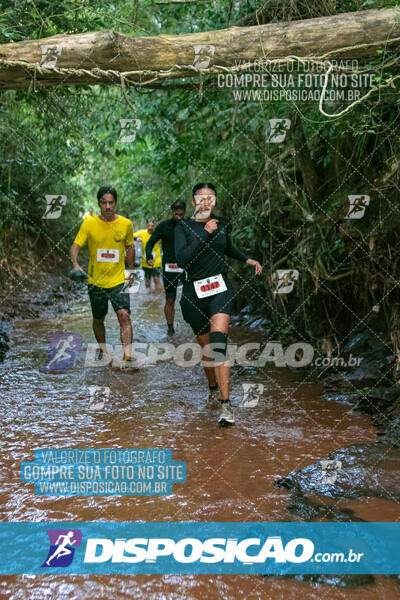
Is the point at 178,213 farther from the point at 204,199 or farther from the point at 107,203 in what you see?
the point at 204,199

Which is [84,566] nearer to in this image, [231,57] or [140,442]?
[140,442]

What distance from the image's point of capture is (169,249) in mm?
8109

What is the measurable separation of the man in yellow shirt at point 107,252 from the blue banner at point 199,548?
364cm

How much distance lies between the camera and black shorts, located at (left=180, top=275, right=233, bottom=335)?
4969 mm

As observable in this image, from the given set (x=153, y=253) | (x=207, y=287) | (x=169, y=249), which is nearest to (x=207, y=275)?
(x=207, y=287)

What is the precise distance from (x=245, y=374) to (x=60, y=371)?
219 centimetres

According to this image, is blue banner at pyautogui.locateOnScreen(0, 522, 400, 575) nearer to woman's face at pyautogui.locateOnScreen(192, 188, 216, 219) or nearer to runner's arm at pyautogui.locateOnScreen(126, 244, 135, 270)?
woman's face at pyautogui.locateOnScreen(192, 188, 216, 219)

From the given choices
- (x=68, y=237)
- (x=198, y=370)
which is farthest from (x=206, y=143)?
(x=68, y=237)

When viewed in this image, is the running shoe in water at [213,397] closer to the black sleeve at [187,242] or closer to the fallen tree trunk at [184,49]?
the black sleeve at [187,242]

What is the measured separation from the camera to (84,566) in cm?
274

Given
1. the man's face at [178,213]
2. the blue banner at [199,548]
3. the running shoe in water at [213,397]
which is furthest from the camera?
the man's face at [178,213]

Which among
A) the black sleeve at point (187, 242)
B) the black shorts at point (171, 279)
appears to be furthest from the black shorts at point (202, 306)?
the black shorts at point (171, 279)

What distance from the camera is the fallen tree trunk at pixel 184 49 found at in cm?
454

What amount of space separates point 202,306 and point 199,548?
2.48 meters
